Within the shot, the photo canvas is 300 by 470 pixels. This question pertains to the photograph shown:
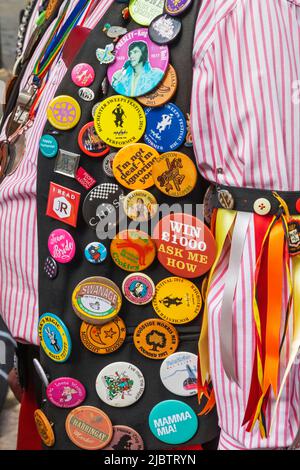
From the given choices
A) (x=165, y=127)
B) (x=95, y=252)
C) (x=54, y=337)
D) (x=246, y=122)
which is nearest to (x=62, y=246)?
(x=95, y=252)

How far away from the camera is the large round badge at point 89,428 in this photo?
48.9 inches

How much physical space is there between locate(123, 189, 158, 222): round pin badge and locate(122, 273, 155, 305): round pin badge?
99 millimetres

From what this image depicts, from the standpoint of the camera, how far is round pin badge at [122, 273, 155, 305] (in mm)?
1185

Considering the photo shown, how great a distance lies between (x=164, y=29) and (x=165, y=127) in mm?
153

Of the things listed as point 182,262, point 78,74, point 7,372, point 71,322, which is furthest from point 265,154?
point 7,372

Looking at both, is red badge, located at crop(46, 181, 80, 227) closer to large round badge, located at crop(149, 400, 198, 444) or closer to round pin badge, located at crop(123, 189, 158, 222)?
round pin badge, located at crop(123, 189, 158, 222)

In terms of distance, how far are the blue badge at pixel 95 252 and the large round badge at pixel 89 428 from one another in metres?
0.27

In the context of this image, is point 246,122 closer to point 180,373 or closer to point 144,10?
point 144,10

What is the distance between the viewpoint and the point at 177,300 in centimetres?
118

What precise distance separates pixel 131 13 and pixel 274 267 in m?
0.47

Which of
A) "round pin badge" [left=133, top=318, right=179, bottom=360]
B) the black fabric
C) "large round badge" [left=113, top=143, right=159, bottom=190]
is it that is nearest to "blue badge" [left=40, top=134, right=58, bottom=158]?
the black fabric

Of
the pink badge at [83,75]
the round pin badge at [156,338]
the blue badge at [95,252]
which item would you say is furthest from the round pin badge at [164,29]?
the round pin badge at [156,338]

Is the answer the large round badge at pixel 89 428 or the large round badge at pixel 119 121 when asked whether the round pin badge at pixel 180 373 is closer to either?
the large round badge at pixel 89 428

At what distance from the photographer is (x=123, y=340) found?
4.00ft
